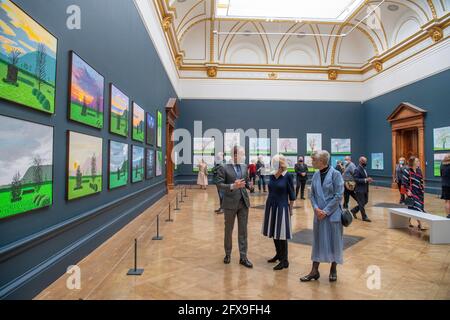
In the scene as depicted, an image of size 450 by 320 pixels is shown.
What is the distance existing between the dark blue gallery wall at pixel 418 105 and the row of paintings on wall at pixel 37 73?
13966 mm

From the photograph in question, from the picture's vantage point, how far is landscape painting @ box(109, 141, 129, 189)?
5.79 metres

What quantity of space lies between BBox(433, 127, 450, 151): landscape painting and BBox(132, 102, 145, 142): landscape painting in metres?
12.3

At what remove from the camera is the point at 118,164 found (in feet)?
20.5

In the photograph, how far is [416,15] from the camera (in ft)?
48.2

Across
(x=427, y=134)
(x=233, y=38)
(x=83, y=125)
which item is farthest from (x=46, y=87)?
(x=233, y=38)

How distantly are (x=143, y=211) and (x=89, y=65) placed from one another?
483 centimetres

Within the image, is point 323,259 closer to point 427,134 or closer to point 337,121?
point 427,134

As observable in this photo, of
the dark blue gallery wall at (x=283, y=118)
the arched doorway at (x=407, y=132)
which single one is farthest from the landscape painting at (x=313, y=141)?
the arched doorway at (x=407, y=132)

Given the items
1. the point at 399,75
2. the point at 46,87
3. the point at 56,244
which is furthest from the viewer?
the point at 399,75

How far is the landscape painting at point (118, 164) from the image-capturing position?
579 cm

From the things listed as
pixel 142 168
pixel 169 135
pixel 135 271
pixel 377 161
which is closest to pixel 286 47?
pixel 377 161

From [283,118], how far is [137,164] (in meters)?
13.2

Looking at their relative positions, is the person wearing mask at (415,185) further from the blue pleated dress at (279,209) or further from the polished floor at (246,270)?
the blue pleated dress at (279,209)

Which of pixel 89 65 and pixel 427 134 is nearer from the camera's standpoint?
pixel 89 65
